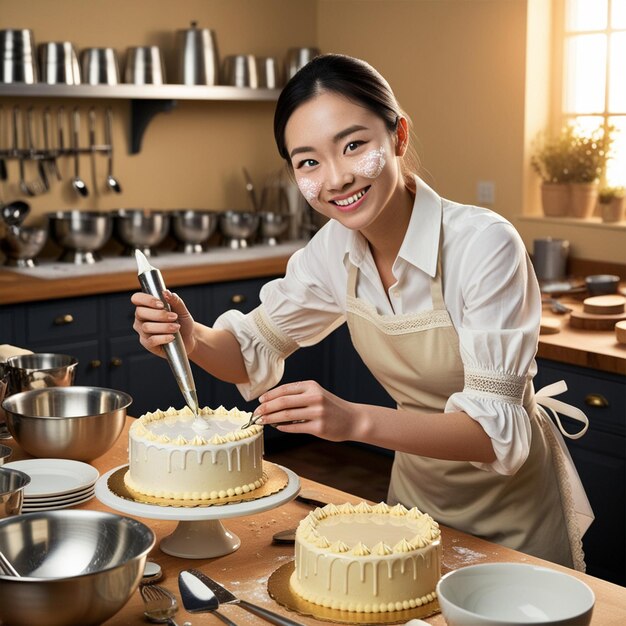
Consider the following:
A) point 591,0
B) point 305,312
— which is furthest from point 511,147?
point 305,312

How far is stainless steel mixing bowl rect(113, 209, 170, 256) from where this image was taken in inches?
160

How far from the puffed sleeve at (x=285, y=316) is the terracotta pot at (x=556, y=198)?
2.27 meters

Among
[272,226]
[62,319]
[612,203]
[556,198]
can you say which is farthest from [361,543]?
[272,226]

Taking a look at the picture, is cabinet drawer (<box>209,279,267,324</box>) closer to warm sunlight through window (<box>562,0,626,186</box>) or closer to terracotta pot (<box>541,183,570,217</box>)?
terracotta pot (<box>541,183,570,217</box>)

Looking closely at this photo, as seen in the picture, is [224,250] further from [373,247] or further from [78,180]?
[373,247]

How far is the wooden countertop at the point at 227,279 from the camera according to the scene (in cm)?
280

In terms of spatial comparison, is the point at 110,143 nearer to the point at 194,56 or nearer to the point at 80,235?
the point at 194,56

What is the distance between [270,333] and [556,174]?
7.81 feet

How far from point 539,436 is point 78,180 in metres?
2.91

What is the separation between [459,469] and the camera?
1.83 m

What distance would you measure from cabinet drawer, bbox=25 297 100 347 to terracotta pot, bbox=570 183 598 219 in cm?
187

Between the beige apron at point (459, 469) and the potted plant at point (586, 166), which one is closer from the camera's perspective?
the beige apron at point (459, 469)

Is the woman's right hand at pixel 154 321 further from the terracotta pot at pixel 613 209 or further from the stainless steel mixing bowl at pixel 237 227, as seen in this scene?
the stainless steel mixing bowl at pixel 237 227

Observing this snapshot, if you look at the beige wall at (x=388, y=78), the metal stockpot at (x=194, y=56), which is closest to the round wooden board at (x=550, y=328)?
the beige wall at (x=388, y=78)
